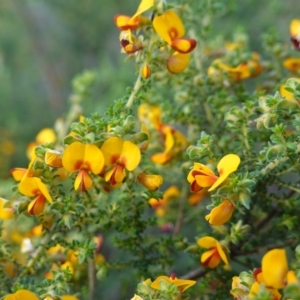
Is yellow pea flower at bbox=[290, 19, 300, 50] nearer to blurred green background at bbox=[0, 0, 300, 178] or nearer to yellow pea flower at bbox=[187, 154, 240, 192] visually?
yellow pea flower at bbox=[187, 154, 240, 192]

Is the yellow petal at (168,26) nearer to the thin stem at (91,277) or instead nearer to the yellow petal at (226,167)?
the yellow petal at (226,167)

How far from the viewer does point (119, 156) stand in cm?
80

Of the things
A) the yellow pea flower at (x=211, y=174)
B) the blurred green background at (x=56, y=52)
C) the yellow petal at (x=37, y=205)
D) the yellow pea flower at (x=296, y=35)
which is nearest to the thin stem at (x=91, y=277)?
the yellow petal at (x=37, y=205)

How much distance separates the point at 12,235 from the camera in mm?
1336

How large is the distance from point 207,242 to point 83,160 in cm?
25

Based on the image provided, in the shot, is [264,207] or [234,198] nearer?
[234,198]

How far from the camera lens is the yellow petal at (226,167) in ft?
2.45

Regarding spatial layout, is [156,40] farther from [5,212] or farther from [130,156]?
[5,212]

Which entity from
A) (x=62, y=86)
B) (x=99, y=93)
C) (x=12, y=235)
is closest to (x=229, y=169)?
(x=12, y=235)

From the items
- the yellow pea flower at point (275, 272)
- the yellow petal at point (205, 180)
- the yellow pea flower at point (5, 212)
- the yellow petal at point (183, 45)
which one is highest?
the yellow petal at point (183, 45)

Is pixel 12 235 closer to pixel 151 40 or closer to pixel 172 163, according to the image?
pixel 172 163

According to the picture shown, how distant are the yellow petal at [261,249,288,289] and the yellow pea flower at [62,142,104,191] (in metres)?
0.29

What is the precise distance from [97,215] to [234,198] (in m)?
0.25

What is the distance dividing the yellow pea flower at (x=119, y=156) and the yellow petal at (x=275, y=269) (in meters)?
0.25
